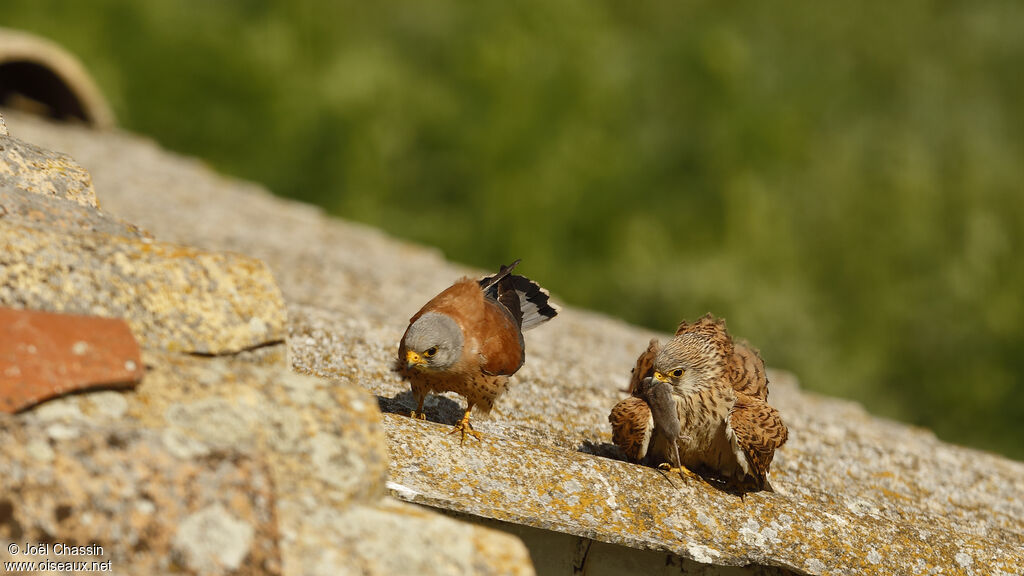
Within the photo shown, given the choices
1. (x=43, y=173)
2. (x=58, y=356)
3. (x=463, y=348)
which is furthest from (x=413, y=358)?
(x=58, y=356)

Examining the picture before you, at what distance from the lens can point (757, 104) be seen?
63.8 feet

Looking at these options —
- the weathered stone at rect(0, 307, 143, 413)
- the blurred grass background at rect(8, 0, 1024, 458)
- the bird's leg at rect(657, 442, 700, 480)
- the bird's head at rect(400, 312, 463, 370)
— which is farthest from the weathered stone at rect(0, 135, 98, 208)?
the blurred grass background at rect(8, 0, 1024, 458)

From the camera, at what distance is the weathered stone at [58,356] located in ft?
6.71

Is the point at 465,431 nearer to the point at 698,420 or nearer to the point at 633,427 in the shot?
the point at 633,427

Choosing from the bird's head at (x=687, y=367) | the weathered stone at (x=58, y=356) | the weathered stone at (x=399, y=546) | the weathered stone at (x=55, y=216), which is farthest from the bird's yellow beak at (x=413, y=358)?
the weathered stone at (x=58, y=356)

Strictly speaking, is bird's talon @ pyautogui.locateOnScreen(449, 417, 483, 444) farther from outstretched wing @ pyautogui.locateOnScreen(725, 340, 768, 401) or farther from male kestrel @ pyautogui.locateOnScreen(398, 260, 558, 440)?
outstretched wing @ pyautogui.locateOnScreen(725, 340, 768, 401)

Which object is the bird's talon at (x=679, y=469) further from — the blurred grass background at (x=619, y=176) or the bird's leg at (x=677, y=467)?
the blurred grass background at (x=619, y=176)

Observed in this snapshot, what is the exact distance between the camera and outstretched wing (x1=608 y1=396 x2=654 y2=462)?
141 inches

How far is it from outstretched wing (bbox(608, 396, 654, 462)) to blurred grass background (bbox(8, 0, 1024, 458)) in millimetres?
11152

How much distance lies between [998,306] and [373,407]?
1515 cm

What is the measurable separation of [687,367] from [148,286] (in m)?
1.88

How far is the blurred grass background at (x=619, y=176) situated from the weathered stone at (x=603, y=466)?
27.7ft

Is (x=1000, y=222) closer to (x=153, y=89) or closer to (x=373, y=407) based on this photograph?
(x=153, y=89)

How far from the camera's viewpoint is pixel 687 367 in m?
3.55
